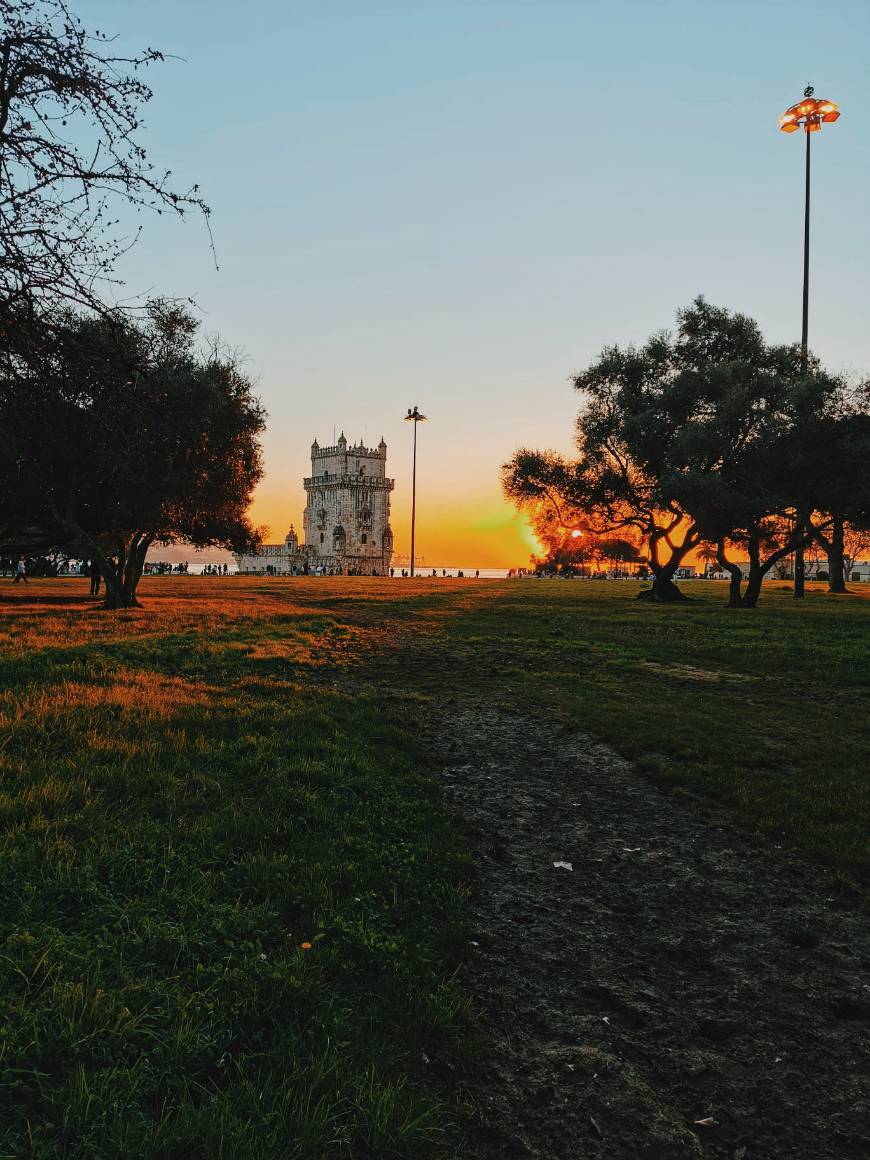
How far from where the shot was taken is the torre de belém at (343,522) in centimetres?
14112

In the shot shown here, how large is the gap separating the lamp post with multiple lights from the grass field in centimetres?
3221

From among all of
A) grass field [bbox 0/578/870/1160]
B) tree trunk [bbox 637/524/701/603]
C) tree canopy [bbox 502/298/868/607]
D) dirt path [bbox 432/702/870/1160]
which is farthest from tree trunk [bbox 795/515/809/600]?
dirt path [bbox 432/702/870/1160]

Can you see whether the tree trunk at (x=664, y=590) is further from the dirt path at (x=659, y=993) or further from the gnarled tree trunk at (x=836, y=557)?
the dirt path at (x=659, y=993)

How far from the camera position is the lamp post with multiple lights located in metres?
36.4

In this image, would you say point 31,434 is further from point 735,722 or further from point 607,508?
point 607,508

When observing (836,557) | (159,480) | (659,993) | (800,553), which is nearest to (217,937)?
(659,993)

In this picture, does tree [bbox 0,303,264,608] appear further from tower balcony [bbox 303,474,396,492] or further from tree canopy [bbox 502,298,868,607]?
tower balcony [bbox 303,474,396,492]

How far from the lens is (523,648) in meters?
18.6

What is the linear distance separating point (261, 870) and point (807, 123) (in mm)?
46526

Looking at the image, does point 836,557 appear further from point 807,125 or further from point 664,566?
point 807,125

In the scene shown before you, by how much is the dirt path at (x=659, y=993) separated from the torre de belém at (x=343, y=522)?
13022cm

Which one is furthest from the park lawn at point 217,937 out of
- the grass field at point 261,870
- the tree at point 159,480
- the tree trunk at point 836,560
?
the tree trunk at point 836,560

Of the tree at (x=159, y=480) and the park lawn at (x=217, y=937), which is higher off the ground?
the tree at (x=159, y=480)

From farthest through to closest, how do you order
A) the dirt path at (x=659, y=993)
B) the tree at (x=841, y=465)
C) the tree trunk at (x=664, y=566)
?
the tree trunk at (x=664, y=566) → the tree at (x=841, y=465) → the dirt path at (x=659, y=993)
